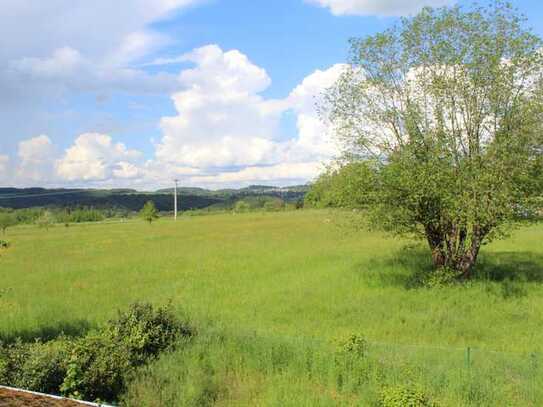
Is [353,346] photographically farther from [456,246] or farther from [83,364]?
[456,246]

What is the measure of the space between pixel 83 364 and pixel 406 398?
5619 mm

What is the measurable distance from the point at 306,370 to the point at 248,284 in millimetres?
12472

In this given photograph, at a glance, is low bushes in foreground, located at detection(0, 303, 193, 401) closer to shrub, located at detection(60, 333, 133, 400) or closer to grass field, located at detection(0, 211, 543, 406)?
shrub, located at detection(60, 333, 133, 400)

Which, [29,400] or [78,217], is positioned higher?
[29,400]

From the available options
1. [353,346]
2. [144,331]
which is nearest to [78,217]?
[144,331]

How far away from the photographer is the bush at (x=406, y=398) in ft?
21.3

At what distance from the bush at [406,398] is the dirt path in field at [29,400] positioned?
4521 millimetres

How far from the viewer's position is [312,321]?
14438 mm

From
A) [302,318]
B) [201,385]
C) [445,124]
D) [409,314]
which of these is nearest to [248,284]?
[302,318]

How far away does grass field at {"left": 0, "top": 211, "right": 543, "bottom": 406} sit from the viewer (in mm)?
8000

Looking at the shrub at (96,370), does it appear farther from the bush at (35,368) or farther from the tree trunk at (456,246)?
the tree trunk at (456,246)

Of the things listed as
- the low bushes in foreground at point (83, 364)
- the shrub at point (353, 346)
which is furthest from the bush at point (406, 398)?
the low bushes in foreground at point (83, 364)

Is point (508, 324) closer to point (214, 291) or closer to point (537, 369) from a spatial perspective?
point (537, 369)

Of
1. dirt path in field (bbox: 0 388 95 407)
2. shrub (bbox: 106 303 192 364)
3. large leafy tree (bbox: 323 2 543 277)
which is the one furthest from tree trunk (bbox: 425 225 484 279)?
dirt path in field (bbox: 0 388 95 407)
